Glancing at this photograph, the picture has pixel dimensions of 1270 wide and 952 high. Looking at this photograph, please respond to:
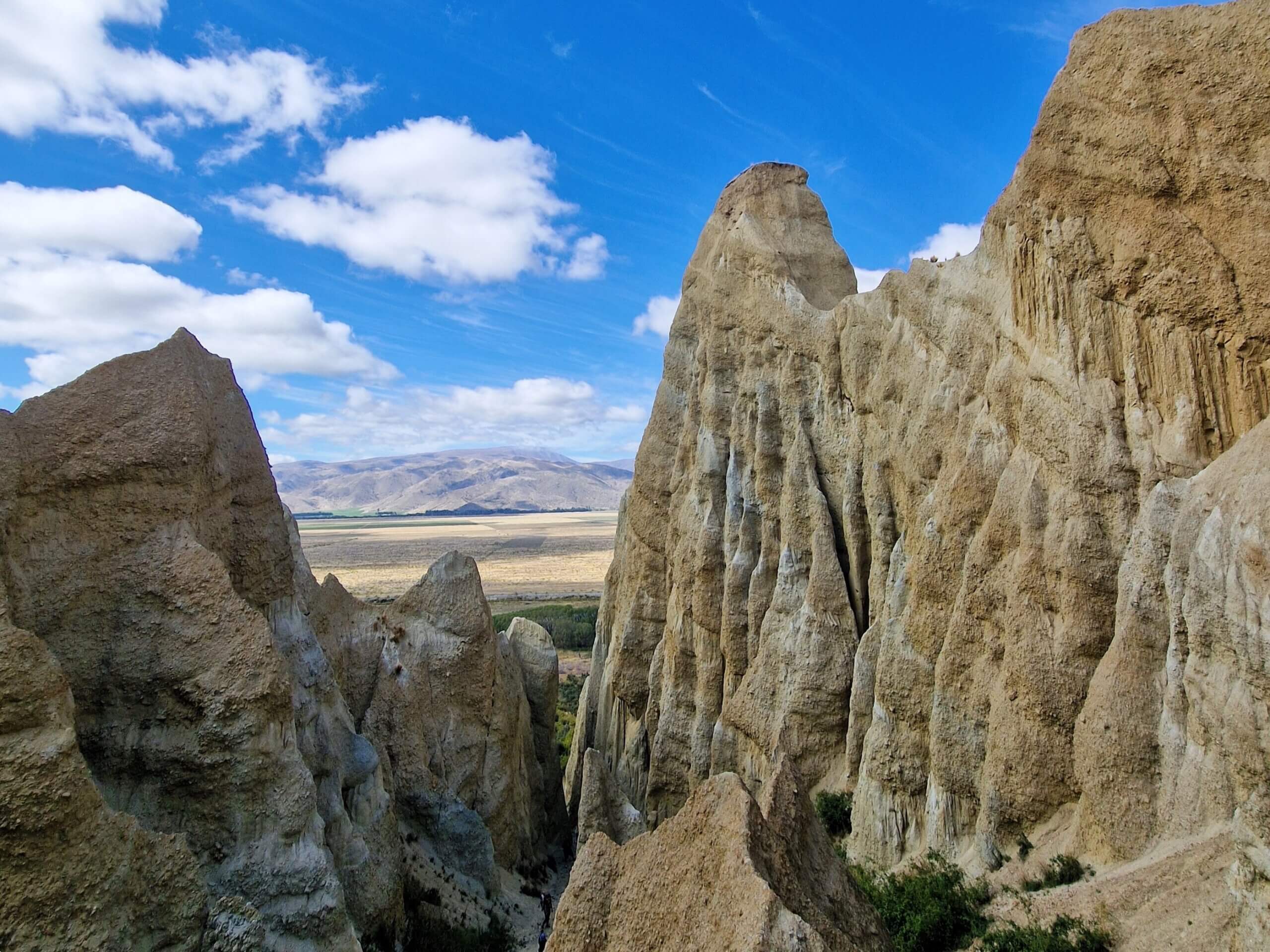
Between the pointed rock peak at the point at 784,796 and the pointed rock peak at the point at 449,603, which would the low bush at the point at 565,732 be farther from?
the pointed rock peak at the point at 784,796

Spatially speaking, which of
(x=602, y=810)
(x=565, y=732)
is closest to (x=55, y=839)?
(x=602, y=810)

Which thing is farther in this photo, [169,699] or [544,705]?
[544,705]

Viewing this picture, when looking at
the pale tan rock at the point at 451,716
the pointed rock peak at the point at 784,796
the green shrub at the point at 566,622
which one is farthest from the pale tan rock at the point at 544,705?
the green shrub at the point at 566,622

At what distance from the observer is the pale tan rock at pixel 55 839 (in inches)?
395

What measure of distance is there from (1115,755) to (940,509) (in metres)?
6.22

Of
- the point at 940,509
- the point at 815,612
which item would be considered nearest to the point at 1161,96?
the point at 940,509

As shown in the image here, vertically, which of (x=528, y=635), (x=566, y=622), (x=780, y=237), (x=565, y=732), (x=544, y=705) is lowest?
Answer: (x=565, y=732)

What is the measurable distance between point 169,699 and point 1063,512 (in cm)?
1595

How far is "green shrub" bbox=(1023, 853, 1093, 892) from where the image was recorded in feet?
45.7

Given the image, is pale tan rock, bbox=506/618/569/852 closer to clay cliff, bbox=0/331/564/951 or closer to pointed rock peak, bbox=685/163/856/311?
clay cliff, bbox=0/331/564/951

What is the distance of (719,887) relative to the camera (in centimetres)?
909

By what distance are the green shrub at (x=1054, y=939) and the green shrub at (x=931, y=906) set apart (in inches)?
31.9

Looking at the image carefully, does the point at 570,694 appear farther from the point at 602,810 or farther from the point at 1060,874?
the point at 1060,874

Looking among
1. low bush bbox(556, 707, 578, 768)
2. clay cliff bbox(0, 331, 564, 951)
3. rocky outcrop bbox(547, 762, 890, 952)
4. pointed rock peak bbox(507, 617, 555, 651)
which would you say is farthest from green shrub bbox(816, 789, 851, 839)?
low bush bbox(556, 707, 578, 768)
